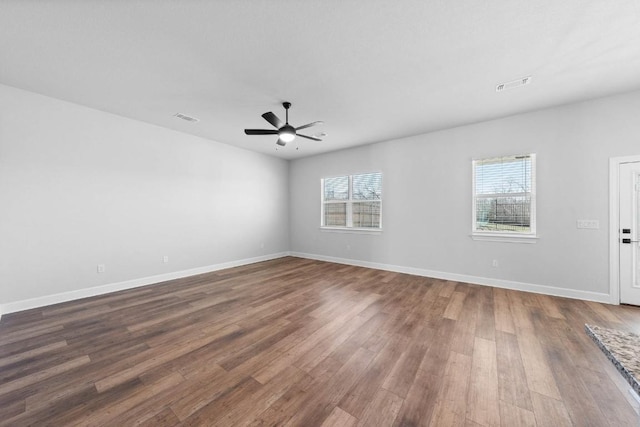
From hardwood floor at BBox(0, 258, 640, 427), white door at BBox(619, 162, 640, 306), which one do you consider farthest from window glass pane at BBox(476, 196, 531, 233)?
hardwood floor at BBox(0, 258, 640, 427)

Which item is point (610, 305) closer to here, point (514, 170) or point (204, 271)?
point (514, 170)

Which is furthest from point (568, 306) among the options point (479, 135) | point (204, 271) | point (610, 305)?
point (204, 271)

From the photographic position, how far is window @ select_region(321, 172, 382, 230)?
19.2 ft

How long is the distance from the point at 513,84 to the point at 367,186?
3.32 metres

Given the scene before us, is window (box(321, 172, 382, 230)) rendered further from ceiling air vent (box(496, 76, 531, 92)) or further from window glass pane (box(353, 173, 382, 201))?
ceiling air vent (box(496, 76, 531, 92))

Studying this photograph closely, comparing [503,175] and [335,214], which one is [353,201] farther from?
[503,175]

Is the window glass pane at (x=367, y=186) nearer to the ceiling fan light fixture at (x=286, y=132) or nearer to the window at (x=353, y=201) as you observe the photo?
the window at (x=353, y=201)

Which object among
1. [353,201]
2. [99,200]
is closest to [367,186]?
[353,201]

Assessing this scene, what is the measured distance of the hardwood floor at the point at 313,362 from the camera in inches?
62.8

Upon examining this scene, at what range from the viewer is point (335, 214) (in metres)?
6.62

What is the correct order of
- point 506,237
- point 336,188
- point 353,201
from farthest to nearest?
point 336,188 < point 353,201 < point 506,237

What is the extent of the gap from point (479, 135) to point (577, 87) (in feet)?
4.38

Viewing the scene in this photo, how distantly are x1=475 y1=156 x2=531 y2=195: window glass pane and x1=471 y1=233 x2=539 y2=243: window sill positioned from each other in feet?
2.52

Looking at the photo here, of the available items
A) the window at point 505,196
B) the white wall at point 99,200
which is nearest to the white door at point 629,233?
the window at point 505,196
